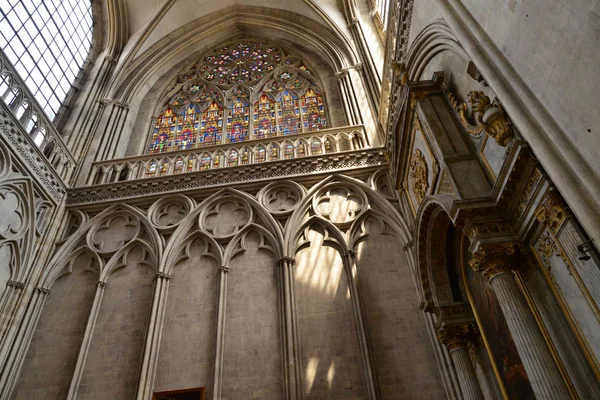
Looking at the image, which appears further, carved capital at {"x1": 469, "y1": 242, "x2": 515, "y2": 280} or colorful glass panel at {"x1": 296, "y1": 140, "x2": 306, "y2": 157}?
colorful glass panel at {"x1": 296, "y1": 140, "x2": 306, "y2": 157}

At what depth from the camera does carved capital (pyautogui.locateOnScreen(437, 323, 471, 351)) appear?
6.10 m

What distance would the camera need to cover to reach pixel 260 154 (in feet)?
35.8

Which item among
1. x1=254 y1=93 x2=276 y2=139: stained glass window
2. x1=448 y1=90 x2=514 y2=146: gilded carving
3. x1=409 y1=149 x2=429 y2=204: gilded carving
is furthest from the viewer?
x1=254 y1=93 x2=276 y2=139: stained glass window

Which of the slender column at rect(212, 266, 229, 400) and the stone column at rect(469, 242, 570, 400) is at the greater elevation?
the slender column at rect(212, 266, 229, 400)

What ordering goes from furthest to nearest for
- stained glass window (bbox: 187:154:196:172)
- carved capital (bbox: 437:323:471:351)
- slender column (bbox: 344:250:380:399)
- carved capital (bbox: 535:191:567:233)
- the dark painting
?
1. stained glass window (bbox: 187:154:196:172)
2. slender column (bbox: 344:250:380:399)
3. carved capital (bbox: 437:323:471:351)
4. the dark painting
5. carved capital (bbox: 535:191:567:233)

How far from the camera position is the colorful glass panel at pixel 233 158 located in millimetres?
10789

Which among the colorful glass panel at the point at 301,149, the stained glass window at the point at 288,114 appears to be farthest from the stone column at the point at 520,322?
the stained glass window at the point at 288,114

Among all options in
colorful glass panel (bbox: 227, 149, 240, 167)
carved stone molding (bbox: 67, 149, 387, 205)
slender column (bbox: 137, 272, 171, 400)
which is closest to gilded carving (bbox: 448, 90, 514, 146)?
carved stone molding (bbox: 67, 149, 387, 205)

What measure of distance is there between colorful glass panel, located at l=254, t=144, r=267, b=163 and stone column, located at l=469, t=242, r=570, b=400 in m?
6.96

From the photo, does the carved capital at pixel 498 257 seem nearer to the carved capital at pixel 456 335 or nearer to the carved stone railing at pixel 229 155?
the carved capital at pixel 456 335

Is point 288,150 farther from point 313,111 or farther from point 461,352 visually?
point 461,352

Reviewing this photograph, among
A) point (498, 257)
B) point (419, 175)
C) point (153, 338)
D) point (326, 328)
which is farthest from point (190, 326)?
point (498, 257)

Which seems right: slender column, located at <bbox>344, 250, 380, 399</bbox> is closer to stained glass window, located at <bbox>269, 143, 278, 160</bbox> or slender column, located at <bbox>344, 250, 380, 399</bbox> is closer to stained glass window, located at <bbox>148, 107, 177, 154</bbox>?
stained glass window, located at <bbox>269, 143, 278, 160</bbox>

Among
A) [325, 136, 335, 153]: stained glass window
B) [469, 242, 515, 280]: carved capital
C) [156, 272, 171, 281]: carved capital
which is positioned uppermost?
[325, 136, 335, 153]: stained glass window
